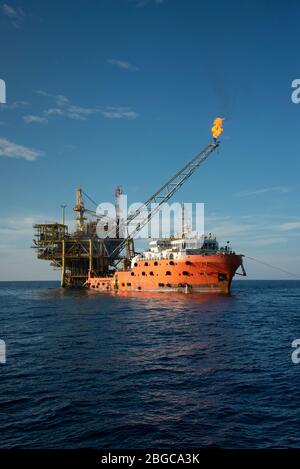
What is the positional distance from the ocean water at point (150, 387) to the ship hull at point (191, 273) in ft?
86.5

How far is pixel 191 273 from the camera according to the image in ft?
218

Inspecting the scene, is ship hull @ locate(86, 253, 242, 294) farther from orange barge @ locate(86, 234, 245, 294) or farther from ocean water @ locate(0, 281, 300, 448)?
ocean water @ locate(0, 281, 300, 448)

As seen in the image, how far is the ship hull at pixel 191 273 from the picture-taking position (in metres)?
64.1

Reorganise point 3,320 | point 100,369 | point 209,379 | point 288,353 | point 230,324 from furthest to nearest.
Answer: point 3,320 → point 230,324 → point 288,353 → point 100,369 → point 209,379

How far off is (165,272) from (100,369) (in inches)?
1901

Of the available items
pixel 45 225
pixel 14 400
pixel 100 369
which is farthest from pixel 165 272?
pixel 14 400

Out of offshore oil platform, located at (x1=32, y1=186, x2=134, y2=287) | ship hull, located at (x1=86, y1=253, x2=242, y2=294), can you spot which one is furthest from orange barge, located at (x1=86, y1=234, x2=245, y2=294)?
offshore oil platform, located at (x1=32, y1=186, x2=134, y2=287)

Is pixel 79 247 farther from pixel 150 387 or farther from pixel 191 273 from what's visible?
pixel 150 387

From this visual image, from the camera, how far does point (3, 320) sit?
1833 inches

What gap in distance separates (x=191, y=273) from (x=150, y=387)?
47869 mm

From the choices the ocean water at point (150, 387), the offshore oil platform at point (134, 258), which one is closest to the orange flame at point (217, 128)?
the offshore oil platform at point (134, 258)

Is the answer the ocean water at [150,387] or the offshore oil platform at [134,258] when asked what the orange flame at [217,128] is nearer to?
the offshore oil platform at [134,258]

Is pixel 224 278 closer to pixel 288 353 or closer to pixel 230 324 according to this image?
pixel 230 324

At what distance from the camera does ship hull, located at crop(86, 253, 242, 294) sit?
6406cm
